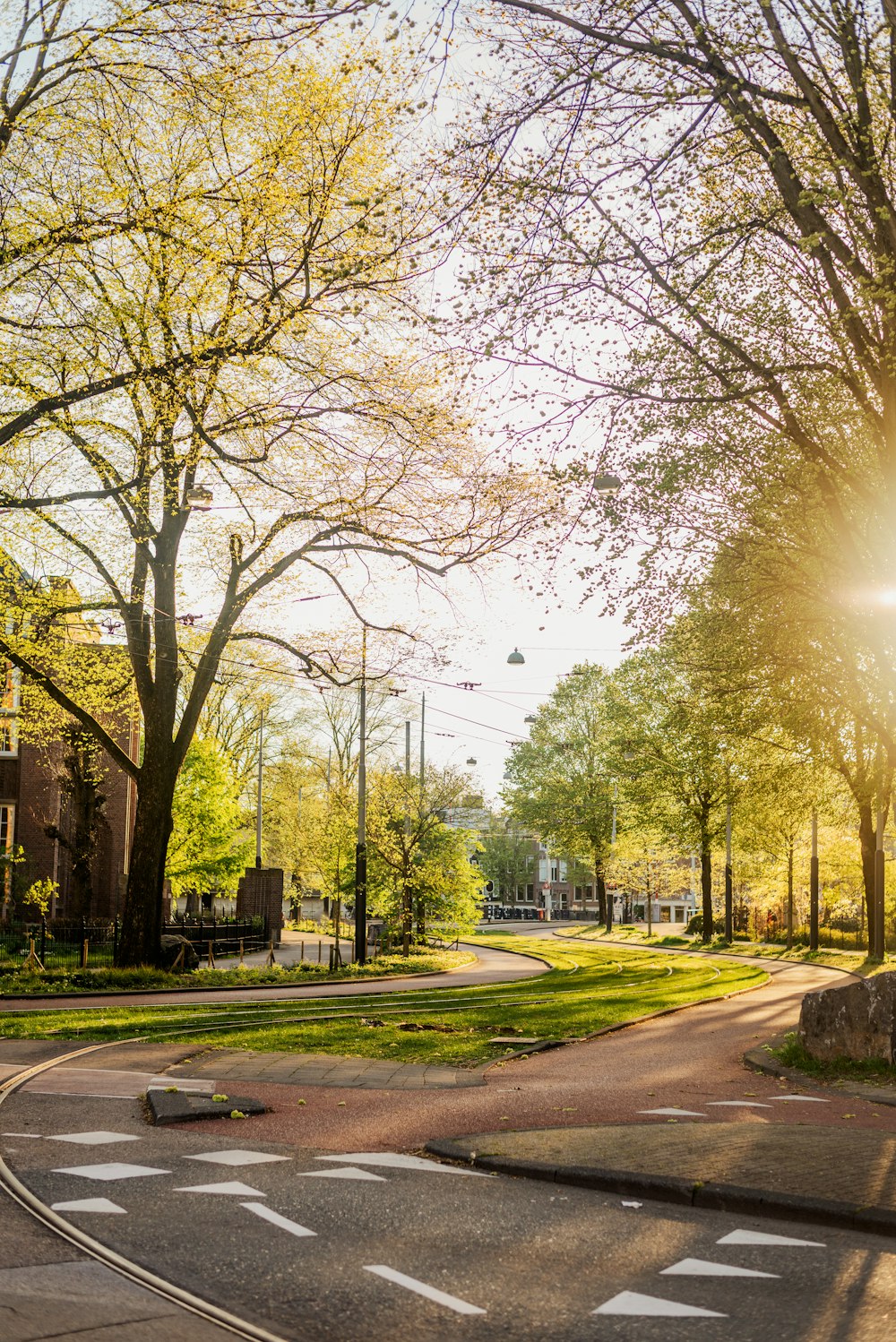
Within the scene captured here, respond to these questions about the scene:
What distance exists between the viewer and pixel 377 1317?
4273mm

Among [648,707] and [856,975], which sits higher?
[648,707]

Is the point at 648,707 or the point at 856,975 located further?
the point at 648,707

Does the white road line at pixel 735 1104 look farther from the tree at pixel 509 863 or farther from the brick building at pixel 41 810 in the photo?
the tree at pixel 509 863

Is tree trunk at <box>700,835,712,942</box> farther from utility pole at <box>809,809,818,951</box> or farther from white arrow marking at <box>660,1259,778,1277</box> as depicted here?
white arrow marking at <box>660,1259,778,1277</box>

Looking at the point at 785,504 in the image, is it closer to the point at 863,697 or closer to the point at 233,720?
the point at 863,697

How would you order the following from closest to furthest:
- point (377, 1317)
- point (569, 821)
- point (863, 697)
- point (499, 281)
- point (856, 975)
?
point (377, 1317)
point (499, 281)
point (863, 697)
point (856, 975)
point (569, 821)

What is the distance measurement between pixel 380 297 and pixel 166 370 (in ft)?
9.18

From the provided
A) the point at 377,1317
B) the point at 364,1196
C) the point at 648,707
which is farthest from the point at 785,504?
the point at 648,707

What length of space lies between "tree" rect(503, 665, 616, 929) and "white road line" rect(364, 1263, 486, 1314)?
6053 cm

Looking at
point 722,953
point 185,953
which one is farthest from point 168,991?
point 722,953

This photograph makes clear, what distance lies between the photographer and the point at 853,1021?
12594 millimetres

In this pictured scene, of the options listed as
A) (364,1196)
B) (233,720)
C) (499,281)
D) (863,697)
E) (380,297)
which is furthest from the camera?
(233,720)

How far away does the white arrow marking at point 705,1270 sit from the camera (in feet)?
16.0

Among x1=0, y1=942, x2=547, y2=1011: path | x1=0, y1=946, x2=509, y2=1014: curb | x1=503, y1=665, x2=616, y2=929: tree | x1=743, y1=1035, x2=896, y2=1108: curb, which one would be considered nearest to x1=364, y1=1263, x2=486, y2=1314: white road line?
x1=743, y1=1035, x2=896, y2=1108: curb
